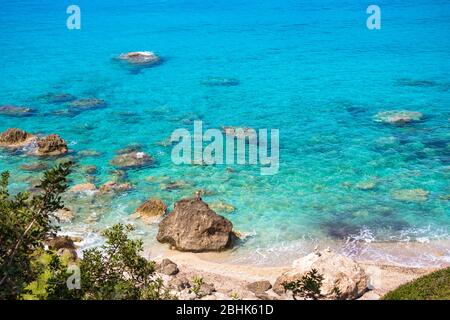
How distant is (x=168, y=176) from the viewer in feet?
110

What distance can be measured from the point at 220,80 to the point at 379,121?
20.0 m

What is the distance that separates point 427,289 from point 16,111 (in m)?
39.5

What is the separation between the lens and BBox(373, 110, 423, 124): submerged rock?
136 ft

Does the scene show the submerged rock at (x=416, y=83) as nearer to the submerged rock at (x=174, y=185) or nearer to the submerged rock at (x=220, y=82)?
the submerged rock at (x=220, y=82)

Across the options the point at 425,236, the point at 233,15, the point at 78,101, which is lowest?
the point at 425,236

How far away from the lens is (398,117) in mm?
42156

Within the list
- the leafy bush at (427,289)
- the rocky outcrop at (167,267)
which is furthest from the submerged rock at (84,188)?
the leafy bush at (427,289)

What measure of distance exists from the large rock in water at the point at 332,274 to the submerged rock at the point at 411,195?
33.1ft

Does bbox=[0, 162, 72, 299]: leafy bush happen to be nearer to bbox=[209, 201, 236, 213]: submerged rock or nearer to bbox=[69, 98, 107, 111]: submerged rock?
bbox=[209, 201, 236, 213]: submerged rock

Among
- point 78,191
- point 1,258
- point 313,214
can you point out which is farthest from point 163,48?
point 1,258

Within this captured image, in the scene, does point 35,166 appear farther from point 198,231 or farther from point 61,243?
point 198,231

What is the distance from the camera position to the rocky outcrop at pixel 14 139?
38625mm

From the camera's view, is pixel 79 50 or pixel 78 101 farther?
pixel 79 50

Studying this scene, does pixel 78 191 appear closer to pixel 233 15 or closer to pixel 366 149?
pixel 366 149
